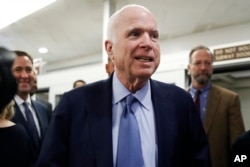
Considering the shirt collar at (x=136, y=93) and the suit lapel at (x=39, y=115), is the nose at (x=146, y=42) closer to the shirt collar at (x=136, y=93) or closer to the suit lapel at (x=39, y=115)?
the shirt collar at (x=136, y=93)

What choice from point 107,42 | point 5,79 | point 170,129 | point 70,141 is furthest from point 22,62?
point 5,79

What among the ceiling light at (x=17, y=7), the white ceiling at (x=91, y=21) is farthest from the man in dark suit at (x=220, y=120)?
the ceiling light at (x=17, y=7)

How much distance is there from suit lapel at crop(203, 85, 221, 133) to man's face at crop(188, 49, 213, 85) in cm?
11

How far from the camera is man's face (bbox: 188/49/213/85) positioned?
271 centimetres

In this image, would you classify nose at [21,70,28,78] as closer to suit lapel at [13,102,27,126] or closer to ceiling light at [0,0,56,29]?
suit lapel at [13,102,27,126]

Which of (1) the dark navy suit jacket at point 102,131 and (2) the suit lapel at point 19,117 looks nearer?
(1) the dark navy suit jacket at point 102,131

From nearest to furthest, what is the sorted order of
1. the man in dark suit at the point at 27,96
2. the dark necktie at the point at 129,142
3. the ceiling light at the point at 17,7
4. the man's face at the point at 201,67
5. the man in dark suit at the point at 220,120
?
1. the dark necktie at the point at 129,142
2. the man in dark suit at the point at 27,96
3. the man in dark suit at the point at 220,120
4. the man's face at the point at 201,67
5. the ceiling light at the point at 17,7

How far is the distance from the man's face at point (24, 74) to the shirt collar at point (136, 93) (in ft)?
4.19

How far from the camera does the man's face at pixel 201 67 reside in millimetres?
2707

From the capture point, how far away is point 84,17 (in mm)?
4875

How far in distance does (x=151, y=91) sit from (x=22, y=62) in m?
1.43

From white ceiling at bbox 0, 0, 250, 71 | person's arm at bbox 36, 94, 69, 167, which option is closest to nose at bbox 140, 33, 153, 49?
person's arm at bbox 36, 94, 69, 167

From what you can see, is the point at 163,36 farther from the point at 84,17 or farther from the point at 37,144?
the point at 37,144

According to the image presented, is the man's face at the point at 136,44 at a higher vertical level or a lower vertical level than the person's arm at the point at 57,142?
higher
